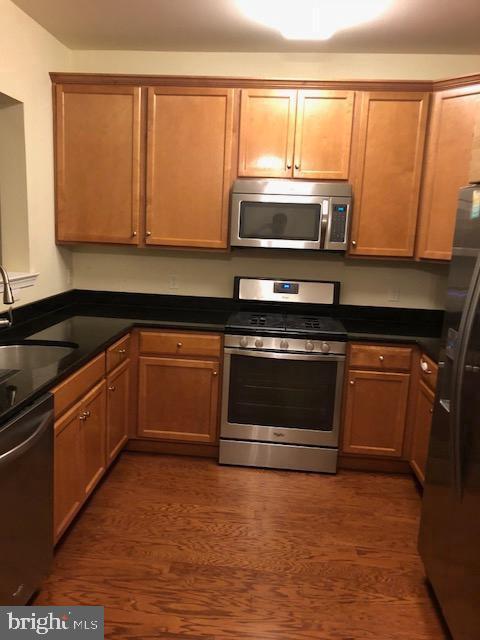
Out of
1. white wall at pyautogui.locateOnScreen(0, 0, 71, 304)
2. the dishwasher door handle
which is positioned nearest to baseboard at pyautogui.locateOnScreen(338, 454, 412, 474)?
the dishwasher door handle

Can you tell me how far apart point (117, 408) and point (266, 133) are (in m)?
1.87

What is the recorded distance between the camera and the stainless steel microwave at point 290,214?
2.96 m

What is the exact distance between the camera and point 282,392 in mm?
3008

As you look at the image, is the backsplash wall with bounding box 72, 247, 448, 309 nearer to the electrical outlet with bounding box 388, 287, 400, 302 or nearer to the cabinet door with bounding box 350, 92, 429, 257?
the electrical outlet with bounding box 388, 287, 400, 302

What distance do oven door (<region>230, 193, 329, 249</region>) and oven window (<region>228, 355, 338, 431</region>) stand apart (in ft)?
2.35

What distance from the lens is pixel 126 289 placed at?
355 centimetres

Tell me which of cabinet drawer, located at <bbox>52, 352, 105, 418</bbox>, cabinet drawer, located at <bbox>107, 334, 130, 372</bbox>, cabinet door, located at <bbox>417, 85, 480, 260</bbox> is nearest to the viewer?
cabinet drawer, located at <bbox>52, 352, 105, 418</bbox>

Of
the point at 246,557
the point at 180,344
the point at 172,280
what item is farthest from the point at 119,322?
the point at 246,557

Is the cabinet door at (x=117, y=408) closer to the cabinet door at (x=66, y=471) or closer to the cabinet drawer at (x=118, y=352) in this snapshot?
the cabinet drawer at (x=118, y=352)

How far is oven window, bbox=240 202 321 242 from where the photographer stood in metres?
2.99

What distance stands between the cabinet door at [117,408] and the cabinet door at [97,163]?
2.88ft

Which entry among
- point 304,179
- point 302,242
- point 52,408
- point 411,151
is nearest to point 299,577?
point 52,408

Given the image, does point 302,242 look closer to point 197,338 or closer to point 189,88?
point 197,338

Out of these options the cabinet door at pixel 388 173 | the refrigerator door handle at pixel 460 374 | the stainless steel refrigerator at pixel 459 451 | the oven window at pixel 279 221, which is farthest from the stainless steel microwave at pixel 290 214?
the refrigerator door handle at pixel 460 374
